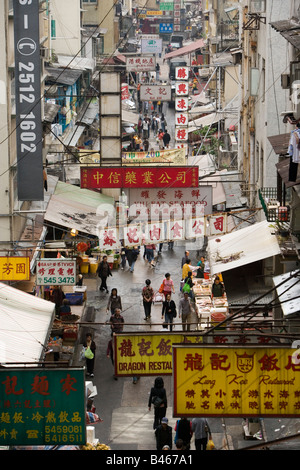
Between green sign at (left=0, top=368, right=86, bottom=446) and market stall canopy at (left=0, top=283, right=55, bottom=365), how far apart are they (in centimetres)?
201

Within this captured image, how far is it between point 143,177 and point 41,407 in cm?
1636

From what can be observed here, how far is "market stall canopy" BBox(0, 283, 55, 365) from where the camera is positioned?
15281 millimetres

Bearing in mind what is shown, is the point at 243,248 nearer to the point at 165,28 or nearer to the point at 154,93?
the point at 154,93

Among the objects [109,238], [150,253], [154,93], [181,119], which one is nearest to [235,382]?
[109,238]

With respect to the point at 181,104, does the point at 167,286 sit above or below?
below

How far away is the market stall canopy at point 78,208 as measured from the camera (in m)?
28.3

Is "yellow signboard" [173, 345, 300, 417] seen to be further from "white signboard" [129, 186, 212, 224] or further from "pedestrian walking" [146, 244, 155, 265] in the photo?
"pedestrian walking" [146, 244, 155, 265]

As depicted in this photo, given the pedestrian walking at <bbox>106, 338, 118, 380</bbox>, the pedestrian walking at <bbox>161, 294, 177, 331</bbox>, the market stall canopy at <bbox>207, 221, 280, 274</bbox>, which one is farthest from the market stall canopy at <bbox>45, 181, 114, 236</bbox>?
the pedestrian walking at <bbox>106, 338, 118, 380</bbox>

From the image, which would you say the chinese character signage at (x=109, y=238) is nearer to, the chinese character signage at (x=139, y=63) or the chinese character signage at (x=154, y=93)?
the chinese character signage at (x=154, y=93)

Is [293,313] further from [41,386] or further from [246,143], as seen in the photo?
[246,143]

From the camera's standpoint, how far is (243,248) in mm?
22172

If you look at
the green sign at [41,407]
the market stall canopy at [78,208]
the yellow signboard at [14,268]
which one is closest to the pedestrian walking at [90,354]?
the yellow signboard at [14,268]

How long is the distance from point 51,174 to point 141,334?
20.0m
